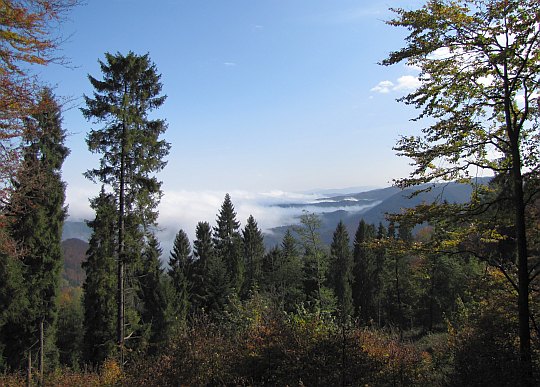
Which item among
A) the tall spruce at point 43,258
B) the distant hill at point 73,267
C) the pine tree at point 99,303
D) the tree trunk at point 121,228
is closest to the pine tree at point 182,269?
the pine tree at point 99,303

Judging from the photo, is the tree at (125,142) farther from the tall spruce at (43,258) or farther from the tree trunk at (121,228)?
the tall spruce at (43,258)

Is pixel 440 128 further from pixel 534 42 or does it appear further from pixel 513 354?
pixel 513 354

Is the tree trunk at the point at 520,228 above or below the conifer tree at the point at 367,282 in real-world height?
above

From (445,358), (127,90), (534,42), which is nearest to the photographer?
(534,42)

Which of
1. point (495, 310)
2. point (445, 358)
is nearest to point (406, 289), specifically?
point (445, 358)

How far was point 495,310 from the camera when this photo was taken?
7969mm

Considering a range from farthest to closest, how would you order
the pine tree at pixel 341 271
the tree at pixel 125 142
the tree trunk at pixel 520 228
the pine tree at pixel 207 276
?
1. the pine tree at pixel 341 271
2. the pine tree at pixel 207 276
3. the tree at pixel 125 142
4. the tree trunk at pixel 520 228

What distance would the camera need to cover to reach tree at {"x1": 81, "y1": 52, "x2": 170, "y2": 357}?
13.9 meters

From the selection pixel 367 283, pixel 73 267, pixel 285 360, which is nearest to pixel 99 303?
pixel 285 360

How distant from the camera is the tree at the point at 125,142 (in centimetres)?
1393

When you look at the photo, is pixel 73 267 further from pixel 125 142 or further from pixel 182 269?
pixel 125 142

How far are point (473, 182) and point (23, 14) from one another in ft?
27.5

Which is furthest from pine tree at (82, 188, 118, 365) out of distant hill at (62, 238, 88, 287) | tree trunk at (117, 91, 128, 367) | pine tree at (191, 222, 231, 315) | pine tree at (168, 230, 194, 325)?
distant hill at (62, 238, 88, 287)

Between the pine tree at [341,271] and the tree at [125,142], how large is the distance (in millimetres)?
29731
